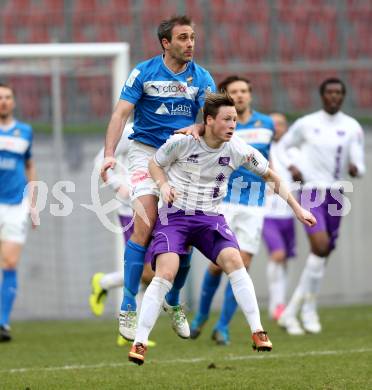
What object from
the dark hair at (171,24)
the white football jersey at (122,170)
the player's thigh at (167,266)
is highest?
the dark hair at (171,24)

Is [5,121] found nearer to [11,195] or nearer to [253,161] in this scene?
[11,195]

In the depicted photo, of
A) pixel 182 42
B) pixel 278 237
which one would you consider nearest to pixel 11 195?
pixel 278 237

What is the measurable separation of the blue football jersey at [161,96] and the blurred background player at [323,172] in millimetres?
3130

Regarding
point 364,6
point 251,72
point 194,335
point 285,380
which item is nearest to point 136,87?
point 285,380

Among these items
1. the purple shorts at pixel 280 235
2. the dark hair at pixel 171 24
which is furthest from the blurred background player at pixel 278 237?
the dark hair at pixel 171 24

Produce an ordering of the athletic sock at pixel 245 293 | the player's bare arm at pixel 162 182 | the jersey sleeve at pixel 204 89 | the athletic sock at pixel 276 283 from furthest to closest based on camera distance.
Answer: the athletic sock at pixel 276 283 < the jersey sleeve at pixel 204 89 < the athletic sock at pixel 245 293 < the player's bare arm at pixel 162 182

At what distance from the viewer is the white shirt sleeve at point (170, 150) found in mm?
7473

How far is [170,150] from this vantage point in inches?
296

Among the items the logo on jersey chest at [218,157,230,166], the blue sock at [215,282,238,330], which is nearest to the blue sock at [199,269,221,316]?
the blue sock at [215,282,238,330]

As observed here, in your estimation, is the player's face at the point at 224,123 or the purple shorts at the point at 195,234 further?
the purple shorts at the point at 195,234

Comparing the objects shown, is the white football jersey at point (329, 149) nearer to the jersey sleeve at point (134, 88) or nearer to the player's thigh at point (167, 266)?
the jersey sleeve at point (134, 88)

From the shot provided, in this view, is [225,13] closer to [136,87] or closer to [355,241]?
[355,241]

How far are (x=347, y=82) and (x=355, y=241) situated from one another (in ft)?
7.43

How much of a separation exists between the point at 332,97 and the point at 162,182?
4.31 metres
